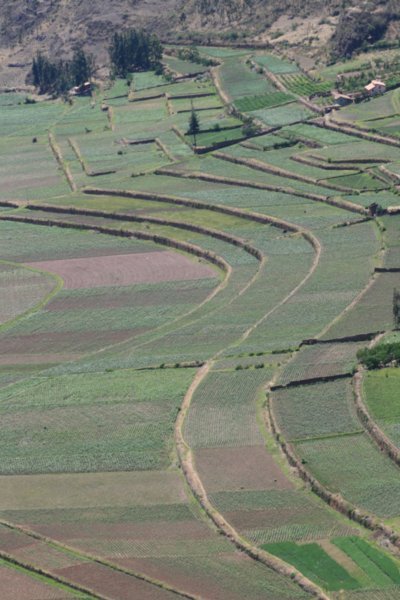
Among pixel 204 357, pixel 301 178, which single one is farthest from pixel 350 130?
pixel 204 357

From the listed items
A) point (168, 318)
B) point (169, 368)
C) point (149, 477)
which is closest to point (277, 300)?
point (168, 318)

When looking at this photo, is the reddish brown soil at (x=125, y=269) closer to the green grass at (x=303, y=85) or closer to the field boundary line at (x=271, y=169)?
the field boundary line at (x=271, y=169)

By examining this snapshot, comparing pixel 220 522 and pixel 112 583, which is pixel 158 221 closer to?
pixel 220 522

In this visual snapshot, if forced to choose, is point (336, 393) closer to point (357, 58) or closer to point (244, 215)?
point (244, 215)

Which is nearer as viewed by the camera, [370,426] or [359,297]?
[370,426]

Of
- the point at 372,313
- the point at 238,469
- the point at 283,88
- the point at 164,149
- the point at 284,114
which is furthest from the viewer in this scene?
the point at 283,88

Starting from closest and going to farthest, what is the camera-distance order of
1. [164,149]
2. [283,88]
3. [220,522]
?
1. [220,522]
2. [164,149]
3. [283,88]

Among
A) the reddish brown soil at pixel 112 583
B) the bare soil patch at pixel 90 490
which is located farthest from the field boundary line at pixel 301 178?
the reddish brown soil at pixel 112 583
